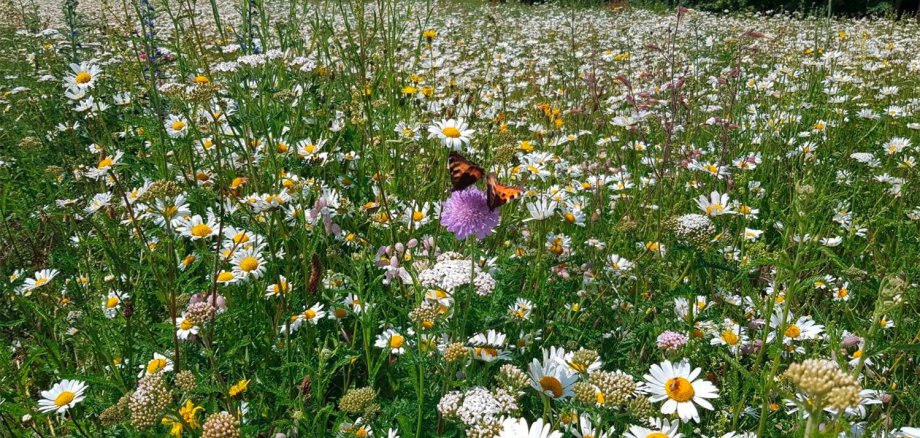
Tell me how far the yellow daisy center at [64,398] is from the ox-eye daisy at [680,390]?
5.00 ft

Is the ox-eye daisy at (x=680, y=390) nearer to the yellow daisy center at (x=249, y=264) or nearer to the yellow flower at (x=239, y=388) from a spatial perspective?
the yellow flower at (x=239, y=388)

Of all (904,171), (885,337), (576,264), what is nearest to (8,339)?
(576,264)

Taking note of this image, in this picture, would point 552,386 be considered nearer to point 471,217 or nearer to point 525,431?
point 525,431

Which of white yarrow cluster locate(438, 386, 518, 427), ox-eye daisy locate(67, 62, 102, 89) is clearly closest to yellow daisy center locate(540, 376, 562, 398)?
white yarrow cluster locate(438, 386, 518, 427)

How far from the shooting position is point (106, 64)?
471 cm

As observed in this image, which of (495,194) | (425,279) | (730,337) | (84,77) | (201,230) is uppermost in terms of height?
(84,77)

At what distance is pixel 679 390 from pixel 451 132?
49.1 inches

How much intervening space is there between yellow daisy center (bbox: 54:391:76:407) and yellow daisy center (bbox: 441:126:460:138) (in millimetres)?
1417

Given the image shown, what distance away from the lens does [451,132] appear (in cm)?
221

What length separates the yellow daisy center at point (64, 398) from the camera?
5.20 ft

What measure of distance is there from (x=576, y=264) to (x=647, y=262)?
1.03 feet

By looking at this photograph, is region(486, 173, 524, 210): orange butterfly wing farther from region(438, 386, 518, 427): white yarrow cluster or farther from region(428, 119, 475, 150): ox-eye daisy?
region(428, 119, 475, 150): ox-eye daisy

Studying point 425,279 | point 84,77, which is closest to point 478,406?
point 425,279

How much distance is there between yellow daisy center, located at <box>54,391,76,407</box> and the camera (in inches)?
62.4
